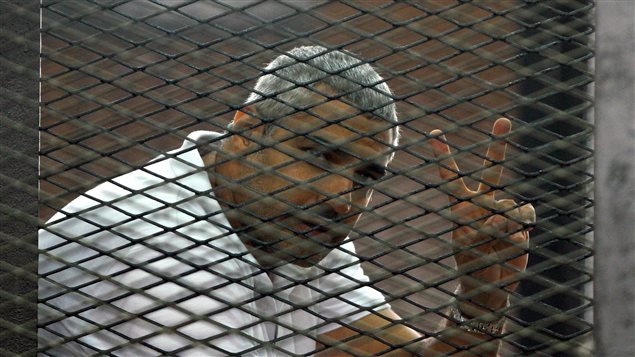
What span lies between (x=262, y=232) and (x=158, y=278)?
17cm

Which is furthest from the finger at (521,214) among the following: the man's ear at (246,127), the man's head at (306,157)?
the man's ear at (246,127)

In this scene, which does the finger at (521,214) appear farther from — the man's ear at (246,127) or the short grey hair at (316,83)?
the man's ear at (246,127)

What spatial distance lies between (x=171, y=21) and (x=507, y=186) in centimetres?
117

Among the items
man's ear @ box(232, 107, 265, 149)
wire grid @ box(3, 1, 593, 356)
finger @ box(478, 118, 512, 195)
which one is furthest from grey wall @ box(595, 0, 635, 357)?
man's ear @ box(232, 107, 265, 149)

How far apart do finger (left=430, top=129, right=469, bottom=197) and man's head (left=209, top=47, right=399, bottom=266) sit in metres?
0.08

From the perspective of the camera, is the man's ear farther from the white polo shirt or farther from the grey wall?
the grey wall

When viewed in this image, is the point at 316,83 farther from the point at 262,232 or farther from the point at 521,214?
the point at 521,214

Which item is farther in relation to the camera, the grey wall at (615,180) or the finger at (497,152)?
the finger at (497,152)

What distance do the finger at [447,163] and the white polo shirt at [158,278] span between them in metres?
0.17

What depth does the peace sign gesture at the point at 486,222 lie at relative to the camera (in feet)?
4.01

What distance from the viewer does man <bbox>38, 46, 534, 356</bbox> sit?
118 cm

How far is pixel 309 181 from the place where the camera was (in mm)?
1182

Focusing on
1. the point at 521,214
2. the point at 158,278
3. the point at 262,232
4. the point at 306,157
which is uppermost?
the point at 521,214

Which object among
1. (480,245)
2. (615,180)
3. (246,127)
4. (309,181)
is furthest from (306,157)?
(615,180)
